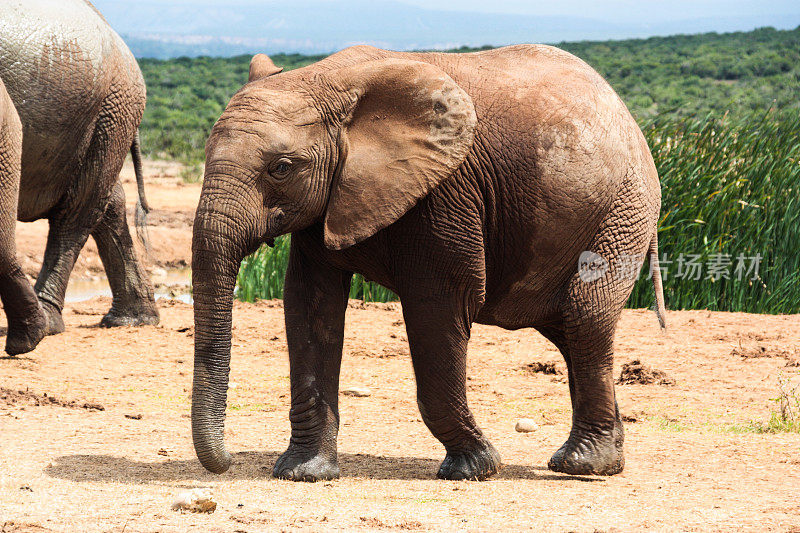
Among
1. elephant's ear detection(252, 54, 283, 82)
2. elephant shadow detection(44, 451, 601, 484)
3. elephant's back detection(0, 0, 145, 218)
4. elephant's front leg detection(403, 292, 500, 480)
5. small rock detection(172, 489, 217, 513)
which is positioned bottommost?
elephant shadow detection(44, 451, 601, 484)

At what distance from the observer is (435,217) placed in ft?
15.7

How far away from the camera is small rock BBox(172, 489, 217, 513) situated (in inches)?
175

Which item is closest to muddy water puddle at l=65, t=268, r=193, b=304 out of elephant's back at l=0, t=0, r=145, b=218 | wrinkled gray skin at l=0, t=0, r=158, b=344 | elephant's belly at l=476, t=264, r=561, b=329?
wrinkled gray skin at l=0, t=0, r=158, b=344

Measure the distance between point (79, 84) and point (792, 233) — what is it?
21.2 ft

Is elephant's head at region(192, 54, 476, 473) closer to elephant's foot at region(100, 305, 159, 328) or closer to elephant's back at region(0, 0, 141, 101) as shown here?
elephant's back at region(0, 0, 141, 101)

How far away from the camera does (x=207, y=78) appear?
55875 millimetres

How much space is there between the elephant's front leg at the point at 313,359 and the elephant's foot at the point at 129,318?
4.69 metres

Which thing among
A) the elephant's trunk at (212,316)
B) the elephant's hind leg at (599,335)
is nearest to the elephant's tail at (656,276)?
the elephant's hind leg at (599,335)

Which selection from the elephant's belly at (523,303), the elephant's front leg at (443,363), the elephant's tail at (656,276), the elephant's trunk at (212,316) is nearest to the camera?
the elephant's trunk at (212,316)

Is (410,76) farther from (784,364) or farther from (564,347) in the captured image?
(784,364)

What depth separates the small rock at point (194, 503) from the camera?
4449 millimetres

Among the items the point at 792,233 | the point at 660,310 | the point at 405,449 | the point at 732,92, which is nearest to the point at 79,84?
the point at 405,449

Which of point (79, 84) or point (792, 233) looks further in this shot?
point (792, 233)

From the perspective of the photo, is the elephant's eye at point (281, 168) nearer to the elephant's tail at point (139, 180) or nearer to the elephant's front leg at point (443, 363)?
the elephant's front leg at point (443, 363)
